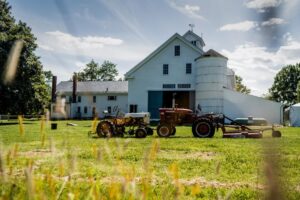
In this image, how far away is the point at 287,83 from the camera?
9662 centimetres

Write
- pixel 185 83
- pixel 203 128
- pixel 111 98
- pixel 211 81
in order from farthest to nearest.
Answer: pixel 111 98
pixel 185 83
pixel 211 81
pixel 203 128

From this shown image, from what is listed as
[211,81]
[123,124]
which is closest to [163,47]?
[211,81]

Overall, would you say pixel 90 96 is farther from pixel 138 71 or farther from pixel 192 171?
pixel 138 71

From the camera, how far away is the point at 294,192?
4980mm

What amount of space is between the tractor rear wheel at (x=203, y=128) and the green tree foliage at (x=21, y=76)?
26151mm

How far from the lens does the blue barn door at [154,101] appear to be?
137 ft

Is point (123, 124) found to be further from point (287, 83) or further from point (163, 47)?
point (287, 83)

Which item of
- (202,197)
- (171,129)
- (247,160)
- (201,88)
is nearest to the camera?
(202,197)

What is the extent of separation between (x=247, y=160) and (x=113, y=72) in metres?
96.6

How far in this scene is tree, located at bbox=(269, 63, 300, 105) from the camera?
315 ft

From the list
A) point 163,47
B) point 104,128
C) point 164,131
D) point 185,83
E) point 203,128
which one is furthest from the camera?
point 163,47

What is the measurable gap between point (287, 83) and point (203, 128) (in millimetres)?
85733

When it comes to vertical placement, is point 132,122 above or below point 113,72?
below

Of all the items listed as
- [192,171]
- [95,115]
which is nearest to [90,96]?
[95,115]
